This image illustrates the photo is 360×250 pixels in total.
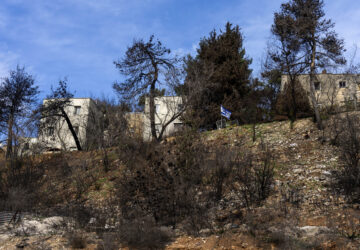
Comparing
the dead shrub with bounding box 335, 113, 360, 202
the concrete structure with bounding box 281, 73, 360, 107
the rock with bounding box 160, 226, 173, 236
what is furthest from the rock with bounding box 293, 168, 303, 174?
the concrete structure with bounding box 281, 73, 360, 107

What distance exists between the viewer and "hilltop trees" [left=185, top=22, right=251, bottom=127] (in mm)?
25375

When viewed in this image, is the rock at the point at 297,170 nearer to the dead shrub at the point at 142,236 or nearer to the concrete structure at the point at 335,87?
the dead shrub at the point at 142,236

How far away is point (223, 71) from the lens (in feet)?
90.8

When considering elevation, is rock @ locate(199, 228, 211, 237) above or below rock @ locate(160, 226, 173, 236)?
below

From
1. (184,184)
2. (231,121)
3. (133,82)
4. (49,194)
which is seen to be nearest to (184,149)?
(184,184)

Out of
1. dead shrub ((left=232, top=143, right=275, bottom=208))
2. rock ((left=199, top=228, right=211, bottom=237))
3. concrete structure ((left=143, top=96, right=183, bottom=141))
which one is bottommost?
rock ((left=199, top=228, right=211, bottom=237))

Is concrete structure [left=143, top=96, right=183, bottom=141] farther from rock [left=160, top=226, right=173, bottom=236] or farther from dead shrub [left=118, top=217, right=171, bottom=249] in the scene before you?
dead shrub [left=118, top=217, right=171, bottom=249]

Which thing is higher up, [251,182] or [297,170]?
[297,170]

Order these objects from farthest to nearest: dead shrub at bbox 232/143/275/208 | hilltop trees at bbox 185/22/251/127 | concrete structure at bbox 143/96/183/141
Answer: hilltop trees at bbox 185/22/251/127, concrete structure at bbox 143/96/183/141, dead shrub at bbox 232/143/275/208

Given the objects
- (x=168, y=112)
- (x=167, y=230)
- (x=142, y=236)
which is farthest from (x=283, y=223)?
(x=168, y=112)

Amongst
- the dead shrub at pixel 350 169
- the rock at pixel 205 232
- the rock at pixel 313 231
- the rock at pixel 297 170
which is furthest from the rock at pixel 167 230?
the rock at pixel 297 170

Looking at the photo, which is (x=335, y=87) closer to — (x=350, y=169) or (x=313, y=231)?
(x=350, y=169)

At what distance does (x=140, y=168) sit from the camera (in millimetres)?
10672

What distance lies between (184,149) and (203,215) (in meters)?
2.83
